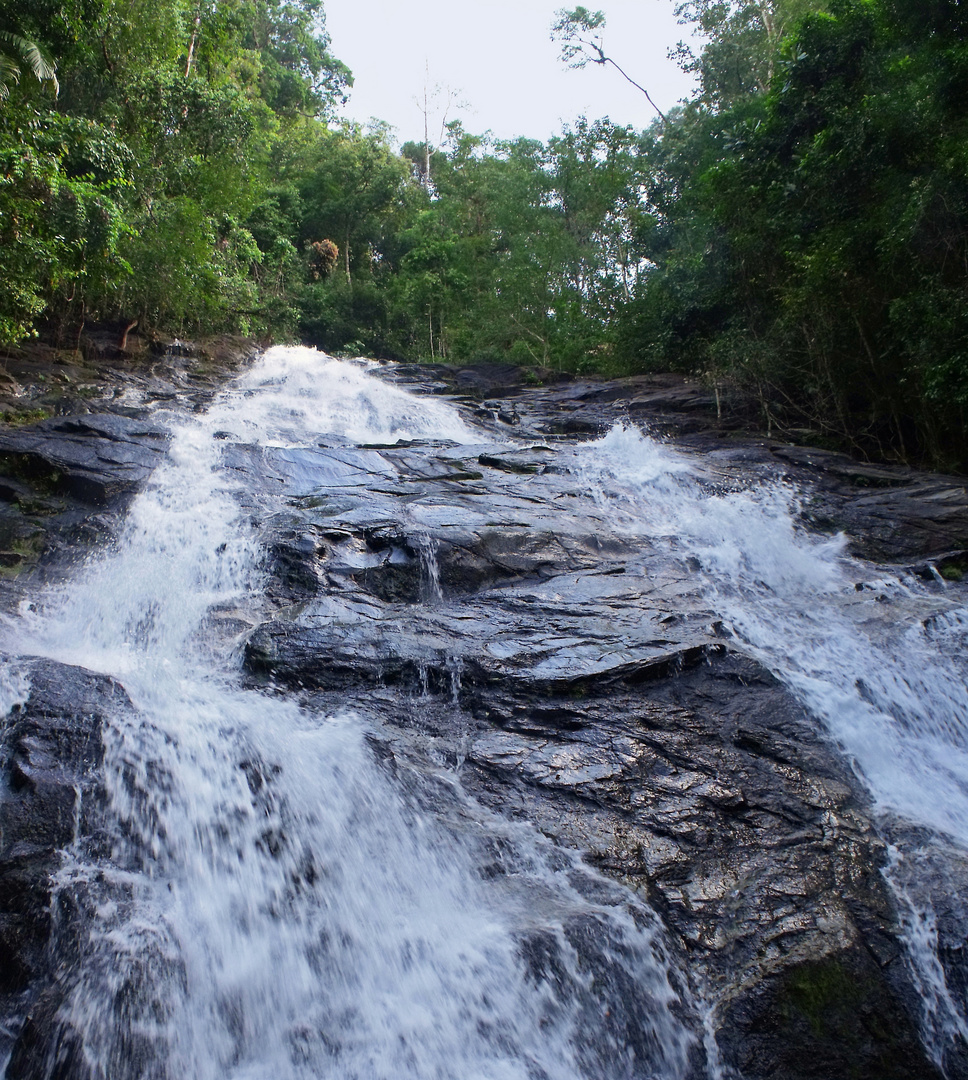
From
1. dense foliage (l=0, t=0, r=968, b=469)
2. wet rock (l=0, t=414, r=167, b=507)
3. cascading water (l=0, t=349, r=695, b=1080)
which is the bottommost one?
cascading water (l=0, t=349, r=695, b=1080)

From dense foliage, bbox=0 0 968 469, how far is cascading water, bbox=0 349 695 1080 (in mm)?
9261

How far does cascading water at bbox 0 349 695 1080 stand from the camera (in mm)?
3535

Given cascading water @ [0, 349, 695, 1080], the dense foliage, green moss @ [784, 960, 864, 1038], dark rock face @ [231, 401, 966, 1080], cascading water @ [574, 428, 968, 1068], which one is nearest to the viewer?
cascading water @ [0, 349, 695, 1080]

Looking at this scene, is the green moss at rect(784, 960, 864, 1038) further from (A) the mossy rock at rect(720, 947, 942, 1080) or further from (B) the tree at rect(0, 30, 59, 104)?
(B) the tree at rect(0, 30, 59, 104)

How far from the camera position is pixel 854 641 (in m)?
7.04

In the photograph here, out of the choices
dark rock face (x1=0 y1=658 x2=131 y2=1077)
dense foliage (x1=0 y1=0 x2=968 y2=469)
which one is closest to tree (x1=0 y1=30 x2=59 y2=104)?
dense foliage (x1=0 y1=0 x2=968 y2=469)

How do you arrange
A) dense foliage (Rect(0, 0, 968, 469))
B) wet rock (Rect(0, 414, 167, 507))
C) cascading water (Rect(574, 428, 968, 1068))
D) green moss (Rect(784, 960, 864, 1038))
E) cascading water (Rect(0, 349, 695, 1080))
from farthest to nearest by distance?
dense foliage (Rect(0, 0, 968, 469)) < wet rock (Rect(0, 414, 167, 507)) < cascading water (Rect(574, 428, 968, 1068)) < green moss (Rect(784, 960, 864, 1038)) < cascading water (Rect(0, 349, 695, 1080))

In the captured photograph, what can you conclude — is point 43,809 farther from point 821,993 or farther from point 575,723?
point 821,993

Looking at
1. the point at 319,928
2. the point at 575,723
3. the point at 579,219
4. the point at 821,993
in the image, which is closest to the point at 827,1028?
the point at 821,993

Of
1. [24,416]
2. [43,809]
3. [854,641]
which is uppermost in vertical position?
[24,416]

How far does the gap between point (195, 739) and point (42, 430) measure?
23.6 feet

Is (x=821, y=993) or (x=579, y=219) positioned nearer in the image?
(x=821, y=993)

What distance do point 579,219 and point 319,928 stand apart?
89.2 feet

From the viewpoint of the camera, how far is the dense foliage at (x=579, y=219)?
36.7 ft
